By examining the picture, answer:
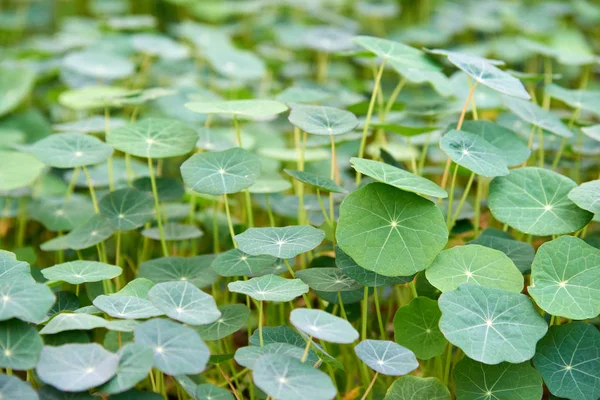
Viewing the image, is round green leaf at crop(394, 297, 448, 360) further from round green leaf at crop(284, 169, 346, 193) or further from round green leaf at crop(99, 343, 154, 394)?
round green leaf at crop(99, 343, 154, 394)

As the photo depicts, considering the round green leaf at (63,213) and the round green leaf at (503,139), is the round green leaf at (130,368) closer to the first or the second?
the round green leaf at (63,213)

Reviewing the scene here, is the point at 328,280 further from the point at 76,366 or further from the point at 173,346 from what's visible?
the point at 76,366

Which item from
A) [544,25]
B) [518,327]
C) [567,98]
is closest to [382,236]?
[518,327]

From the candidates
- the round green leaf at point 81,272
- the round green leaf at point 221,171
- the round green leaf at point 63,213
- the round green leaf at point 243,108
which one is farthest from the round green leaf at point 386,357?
the round green leaf at point 63,213

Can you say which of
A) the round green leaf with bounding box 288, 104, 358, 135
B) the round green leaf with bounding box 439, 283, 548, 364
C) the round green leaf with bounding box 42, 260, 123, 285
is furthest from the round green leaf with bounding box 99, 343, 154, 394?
the round green leaf with bounding box 288, 104, 358, 135

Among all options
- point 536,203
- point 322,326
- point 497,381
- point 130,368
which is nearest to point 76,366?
point 130,368

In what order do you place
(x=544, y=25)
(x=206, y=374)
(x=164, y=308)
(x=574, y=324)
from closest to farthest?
(x=164, y=308), (x=574, y=324), (x=206, y=374), (x=544, y=25)

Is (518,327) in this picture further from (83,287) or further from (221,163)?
(83,287)
